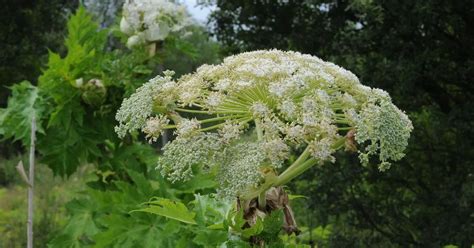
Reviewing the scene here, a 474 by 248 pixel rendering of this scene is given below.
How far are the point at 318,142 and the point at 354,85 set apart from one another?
0.23m

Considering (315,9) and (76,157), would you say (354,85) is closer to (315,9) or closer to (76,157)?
(76,157)

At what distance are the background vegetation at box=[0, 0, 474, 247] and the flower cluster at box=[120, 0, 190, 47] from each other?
9 centimetres

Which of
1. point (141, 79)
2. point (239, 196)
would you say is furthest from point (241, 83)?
point (141, 79)

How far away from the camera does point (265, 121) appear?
5.72 ft

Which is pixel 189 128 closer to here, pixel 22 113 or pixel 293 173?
pixel 293 173

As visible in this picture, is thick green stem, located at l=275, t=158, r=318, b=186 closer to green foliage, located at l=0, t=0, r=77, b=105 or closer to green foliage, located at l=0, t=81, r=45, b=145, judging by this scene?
green foliage, located at l=0, t=81, r=45, b=145

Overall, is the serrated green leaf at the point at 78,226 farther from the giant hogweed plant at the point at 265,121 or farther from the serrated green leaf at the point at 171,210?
the giant hogweed plant at the point at 265,121

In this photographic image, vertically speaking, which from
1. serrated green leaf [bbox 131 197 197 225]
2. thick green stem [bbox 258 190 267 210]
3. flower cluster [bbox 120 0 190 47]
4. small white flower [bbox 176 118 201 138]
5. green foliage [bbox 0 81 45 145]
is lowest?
serrated green leaf [bbox 131 197 197 225]

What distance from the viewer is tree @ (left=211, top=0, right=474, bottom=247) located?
5.06m

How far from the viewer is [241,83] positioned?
1739 millimetres

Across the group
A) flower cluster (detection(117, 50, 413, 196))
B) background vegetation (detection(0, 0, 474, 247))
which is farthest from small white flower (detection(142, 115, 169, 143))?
background vegetation (detection(0, 0, 474, 247))

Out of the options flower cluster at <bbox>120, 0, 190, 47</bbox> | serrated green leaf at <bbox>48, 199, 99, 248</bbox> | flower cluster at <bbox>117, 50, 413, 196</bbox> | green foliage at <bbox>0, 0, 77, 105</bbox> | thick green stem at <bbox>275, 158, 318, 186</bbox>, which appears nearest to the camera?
flower cluster at <bbox>117, 50, 413, 196</bbox>

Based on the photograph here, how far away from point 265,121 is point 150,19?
2.16 m

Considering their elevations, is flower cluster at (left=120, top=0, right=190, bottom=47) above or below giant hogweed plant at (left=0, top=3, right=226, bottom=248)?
above
